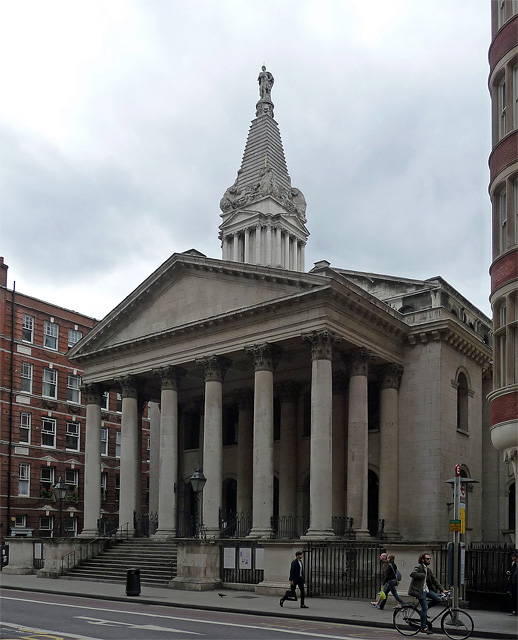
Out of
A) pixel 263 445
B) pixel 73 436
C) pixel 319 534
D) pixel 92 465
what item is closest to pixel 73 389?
pixel 73 436

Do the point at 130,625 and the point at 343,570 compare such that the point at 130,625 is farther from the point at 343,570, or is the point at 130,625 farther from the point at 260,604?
the point at 343,570

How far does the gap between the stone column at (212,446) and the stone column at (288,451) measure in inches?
219

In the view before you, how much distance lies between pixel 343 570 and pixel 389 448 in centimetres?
1134

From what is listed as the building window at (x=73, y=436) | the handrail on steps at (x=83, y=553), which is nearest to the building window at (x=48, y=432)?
the building window at (x=73, y=436)

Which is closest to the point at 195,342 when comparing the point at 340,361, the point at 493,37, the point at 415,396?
the point at 340,361

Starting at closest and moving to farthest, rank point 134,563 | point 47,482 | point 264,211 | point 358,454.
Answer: point 358,454 → point 134,563 → point 47,482 → point 264,211

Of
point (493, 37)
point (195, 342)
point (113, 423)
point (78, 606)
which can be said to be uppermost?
point (493, 37)

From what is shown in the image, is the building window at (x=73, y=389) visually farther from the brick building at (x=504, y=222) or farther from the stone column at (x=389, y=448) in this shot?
the brick building at (x=504, y=222)

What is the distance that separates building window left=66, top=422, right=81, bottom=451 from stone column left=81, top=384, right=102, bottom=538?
12178 mm

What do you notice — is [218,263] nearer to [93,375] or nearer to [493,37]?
[93,375]

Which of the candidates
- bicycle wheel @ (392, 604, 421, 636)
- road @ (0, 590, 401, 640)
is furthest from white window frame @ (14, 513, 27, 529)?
bicycle wheel @ (392, 604, 421, 636)

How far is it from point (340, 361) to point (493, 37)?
18.0m

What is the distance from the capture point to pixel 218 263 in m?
38.4

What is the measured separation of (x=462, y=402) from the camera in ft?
137
